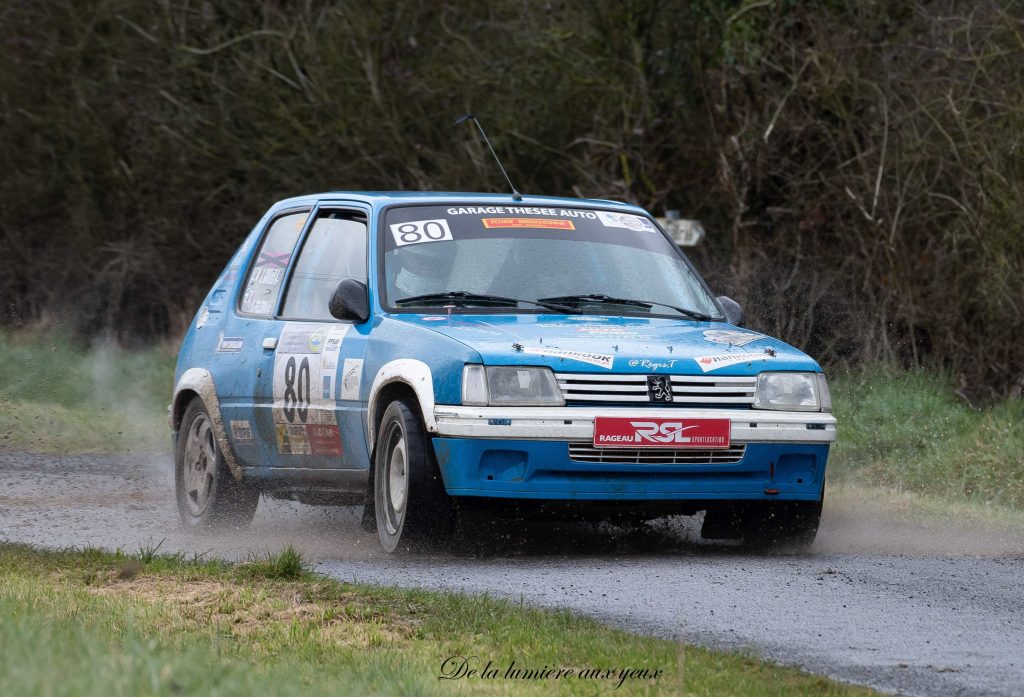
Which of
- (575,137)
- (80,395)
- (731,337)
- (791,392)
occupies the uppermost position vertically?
(575,137)

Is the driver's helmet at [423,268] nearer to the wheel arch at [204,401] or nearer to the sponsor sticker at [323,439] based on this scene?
the sponsor sticker at [323,439]

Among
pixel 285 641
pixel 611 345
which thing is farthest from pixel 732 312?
pixel 285 641

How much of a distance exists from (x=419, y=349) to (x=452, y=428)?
0.51 meters

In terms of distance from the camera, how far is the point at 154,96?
23.8m

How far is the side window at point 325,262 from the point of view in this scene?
372 inches

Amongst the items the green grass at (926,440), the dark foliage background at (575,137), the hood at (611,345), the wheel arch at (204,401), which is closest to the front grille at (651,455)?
the hood at (611,345)

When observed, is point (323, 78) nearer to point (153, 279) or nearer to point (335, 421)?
point (153, 279)

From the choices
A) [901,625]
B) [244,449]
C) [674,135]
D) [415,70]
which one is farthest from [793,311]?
[901,625]

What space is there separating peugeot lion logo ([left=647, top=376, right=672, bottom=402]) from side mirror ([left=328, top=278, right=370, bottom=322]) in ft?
5.25

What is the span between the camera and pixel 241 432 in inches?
384

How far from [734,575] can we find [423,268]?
2.42 meters

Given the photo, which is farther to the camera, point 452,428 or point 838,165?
point 838,165

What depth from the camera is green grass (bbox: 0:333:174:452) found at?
16.0 metres

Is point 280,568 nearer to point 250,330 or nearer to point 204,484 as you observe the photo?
point 250,330
